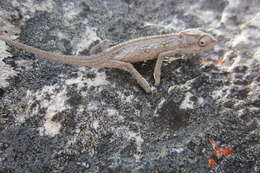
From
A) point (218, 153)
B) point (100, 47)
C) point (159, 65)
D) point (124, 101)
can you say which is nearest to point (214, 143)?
point (218, 153)

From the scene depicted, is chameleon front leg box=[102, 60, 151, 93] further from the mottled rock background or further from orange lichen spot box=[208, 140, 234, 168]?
orange lichen spot box=[208, 140, 234, 168]

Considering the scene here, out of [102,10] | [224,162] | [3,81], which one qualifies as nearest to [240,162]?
[224,162]

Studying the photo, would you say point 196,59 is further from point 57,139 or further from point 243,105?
point 57,139

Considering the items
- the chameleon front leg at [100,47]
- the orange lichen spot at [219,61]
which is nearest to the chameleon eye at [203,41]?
the orange lichen spot at [219,61]

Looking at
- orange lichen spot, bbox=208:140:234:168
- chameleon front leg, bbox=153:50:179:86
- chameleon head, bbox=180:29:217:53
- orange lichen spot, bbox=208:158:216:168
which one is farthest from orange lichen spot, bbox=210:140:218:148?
chameleon head, bbox=180:29:217:53

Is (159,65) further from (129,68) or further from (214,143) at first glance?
(214,143)

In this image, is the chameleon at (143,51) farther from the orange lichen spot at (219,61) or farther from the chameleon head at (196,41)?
the orange lichen spot at (219,61)
